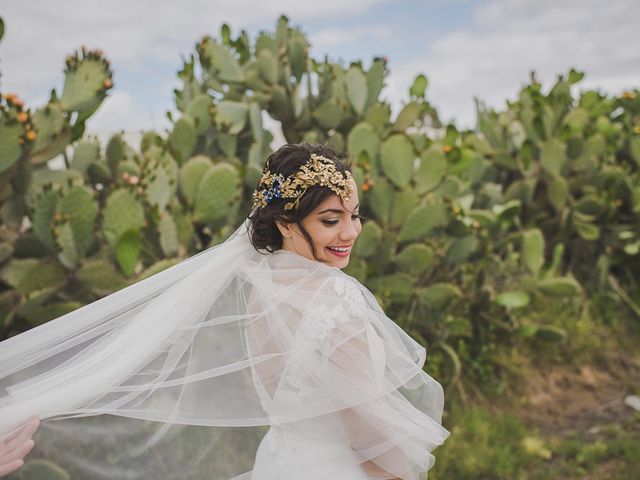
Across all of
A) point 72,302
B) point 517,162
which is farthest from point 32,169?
point 517,162

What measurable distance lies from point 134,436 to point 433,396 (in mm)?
884

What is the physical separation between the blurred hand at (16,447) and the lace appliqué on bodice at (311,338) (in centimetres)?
61

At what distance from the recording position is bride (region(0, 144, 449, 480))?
1.67m

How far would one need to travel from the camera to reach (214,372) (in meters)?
1.80

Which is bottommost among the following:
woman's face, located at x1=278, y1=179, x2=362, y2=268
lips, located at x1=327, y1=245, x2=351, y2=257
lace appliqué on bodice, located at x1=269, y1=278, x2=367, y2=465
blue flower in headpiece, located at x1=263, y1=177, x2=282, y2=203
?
lace appliqué on bodice, located at x1=269, y1=278, x2=367, y2=465

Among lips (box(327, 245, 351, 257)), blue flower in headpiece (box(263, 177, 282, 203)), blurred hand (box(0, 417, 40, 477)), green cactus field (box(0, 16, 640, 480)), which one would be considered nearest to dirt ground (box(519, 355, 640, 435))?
green cactus field (box(0, 16, 640, 480))

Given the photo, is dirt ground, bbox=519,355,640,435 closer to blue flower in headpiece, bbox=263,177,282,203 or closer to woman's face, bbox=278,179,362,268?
woman's face, bbox=278,179,362,268

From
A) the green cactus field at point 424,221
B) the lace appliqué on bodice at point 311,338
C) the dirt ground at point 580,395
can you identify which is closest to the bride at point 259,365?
the lace appliqué on bodice at point 311,338

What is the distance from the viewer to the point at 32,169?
3.54 metres

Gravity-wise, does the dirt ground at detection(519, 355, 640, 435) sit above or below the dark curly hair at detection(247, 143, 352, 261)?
below

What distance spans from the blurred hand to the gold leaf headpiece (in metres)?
0.83

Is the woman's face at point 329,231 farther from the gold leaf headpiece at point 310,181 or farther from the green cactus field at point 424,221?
the green cactus field at point 424,221

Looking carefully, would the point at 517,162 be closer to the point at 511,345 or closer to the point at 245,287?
the point at 511,345

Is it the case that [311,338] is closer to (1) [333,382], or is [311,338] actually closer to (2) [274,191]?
(1) [333,382]
